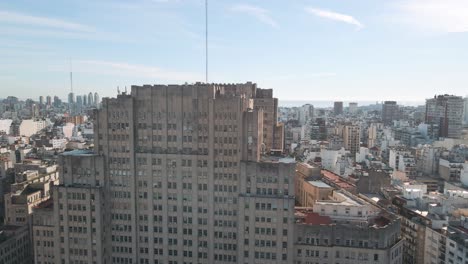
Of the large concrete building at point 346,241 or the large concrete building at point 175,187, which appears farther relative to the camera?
the large concrete building at point 175,187

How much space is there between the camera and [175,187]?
3625 inches

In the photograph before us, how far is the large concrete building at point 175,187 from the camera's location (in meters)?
89.0

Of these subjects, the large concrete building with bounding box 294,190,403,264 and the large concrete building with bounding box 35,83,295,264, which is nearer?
the large concrete building with bounding box 294,190,403,264

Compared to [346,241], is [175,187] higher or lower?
higher

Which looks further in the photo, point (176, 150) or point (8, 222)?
point (8, 222)

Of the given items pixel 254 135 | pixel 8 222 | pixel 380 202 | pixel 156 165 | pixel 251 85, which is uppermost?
pixel 251 85

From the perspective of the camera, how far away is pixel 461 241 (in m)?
91.3

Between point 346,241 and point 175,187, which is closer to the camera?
point 346,241

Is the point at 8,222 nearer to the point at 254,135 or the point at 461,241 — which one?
the point at 254,135

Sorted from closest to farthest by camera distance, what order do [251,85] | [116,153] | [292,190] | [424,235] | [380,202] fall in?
[292,190], [116,153], [424,235], [380,202], [251,85]

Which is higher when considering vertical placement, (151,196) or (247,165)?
(247,165)

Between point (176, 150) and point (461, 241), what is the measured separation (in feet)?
213

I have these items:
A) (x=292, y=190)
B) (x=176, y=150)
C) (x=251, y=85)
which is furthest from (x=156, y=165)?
(x=251, y=85)

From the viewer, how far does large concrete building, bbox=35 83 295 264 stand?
89.0 m
